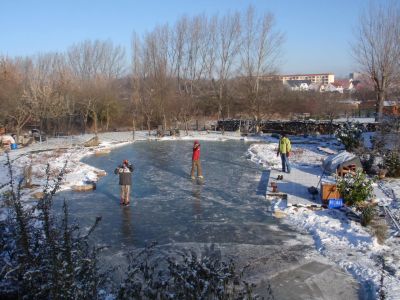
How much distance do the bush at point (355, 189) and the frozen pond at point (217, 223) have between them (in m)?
1.85

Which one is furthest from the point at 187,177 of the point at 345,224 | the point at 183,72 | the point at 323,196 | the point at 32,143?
the point at 183,72

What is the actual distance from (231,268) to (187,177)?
11.6 meters

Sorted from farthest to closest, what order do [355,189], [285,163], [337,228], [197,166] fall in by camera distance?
[285,163]
[197,166]
[355,189]
[337,228]

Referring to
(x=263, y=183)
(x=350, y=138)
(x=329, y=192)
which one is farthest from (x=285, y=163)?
(x=350, y=138)

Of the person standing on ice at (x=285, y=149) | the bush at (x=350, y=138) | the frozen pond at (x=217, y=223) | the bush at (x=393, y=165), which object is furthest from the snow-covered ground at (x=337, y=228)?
the person standing on ice at (x=285, y=149)

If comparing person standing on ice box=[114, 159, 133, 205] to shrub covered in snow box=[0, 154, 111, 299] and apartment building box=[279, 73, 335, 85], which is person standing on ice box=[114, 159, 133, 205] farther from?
apartment building box=[279, 73, 335, 85]

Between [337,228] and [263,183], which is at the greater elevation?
[263,183]

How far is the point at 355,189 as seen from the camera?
10211 millimetres

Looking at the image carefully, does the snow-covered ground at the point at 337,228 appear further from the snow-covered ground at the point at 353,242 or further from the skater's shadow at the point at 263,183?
the skater's shadow at the point at 263,183

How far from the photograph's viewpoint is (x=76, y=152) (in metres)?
22.1

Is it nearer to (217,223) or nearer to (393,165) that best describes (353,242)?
(217,223)

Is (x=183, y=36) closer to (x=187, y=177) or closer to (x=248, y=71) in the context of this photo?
(x=248, y=71)

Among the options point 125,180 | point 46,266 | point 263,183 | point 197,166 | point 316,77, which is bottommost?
point 263,183

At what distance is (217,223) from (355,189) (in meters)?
3.32
